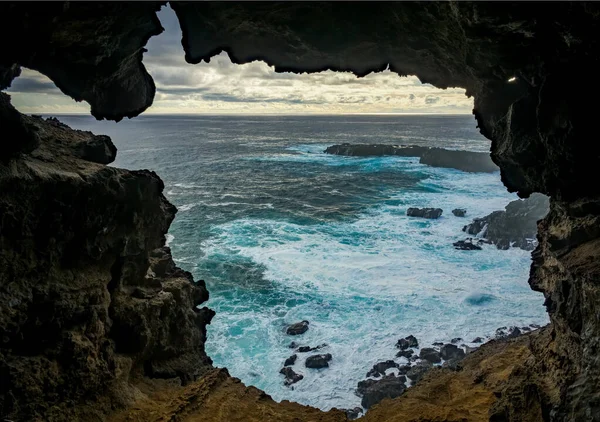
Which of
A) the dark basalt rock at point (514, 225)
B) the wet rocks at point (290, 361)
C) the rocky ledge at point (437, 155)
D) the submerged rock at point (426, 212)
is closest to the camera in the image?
the wet rocks at point (290, 361)

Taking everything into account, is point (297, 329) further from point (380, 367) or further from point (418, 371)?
point (418, 371)

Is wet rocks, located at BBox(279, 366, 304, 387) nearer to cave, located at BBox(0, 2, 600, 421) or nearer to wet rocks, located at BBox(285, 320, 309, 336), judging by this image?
wet rocks, located at BBox(285, 320, 309, 336)

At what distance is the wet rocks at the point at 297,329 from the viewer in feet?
83.0

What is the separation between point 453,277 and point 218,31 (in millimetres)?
25696

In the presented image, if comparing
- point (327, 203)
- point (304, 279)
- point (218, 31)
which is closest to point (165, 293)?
point (218, 31)

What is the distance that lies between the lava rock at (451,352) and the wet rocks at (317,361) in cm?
647

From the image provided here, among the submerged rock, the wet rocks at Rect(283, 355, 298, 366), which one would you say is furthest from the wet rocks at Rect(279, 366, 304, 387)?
the submerged rock

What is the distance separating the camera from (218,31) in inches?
518

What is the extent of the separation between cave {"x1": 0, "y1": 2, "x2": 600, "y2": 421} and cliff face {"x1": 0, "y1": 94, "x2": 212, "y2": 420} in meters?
0.04

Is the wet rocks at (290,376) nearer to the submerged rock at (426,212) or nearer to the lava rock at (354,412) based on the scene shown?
the lava rock at (354,412)

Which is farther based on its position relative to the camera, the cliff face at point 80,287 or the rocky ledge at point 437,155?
the rocky ledge at point 437,155

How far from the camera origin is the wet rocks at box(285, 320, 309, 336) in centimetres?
2530

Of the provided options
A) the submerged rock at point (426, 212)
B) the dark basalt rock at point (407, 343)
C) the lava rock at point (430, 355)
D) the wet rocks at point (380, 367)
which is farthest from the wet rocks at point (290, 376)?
the submerged rock at point (426, 212)

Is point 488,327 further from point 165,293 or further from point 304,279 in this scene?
point 165,293
